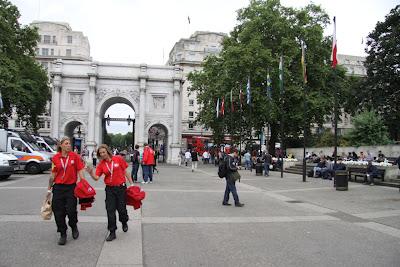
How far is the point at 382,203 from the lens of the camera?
13547 millimetres

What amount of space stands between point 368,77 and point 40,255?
3877 cm

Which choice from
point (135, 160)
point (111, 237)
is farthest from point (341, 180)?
point (111, 237)

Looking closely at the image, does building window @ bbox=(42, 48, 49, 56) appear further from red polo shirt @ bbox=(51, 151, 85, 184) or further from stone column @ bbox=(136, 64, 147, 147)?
red polo shirt @ bbox=(51, 151, 85, 184)

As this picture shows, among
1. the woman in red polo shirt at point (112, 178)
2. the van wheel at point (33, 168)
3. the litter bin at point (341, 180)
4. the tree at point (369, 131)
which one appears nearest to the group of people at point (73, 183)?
the woman in red polo shirt at point (112, 178)

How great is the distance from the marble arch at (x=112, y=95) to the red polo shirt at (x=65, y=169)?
158ft

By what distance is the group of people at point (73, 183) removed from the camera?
7219mm

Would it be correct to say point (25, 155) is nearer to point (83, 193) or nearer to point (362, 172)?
point (362, 172)

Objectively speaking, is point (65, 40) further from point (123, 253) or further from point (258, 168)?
point (123, 253)

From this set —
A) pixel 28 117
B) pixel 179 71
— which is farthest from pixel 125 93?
pixel 28 117

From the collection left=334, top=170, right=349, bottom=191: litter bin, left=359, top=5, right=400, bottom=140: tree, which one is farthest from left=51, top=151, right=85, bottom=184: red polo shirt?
left=359, top=5, right=400, bottom=140: tree

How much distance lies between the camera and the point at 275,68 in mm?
39219

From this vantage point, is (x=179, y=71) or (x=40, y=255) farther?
(x=179, y=71)

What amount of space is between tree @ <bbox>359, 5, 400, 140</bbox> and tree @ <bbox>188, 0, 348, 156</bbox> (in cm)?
375

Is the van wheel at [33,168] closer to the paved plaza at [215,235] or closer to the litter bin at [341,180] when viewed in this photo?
the paved plaza at [215,235]
